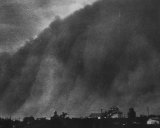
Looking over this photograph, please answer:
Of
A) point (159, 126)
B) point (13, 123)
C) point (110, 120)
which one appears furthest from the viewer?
point (13, 123)

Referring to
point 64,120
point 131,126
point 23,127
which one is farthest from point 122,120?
point 23,127

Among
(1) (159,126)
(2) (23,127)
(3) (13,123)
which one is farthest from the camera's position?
(3) (13,123)

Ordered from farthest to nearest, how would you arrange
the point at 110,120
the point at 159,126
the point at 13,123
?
the point at 13,123, the point at 110,120, the point at 159,126

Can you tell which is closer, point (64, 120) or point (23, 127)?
point (64, 120)

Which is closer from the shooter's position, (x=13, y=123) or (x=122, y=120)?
(x=122, y=120)

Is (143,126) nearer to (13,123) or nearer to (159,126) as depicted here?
(159,126)

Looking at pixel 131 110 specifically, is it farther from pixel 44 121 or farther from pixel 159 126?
pixel 44 121

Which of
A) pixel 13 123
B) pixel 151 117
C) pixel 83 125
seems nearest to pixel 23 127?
pixel 13 123

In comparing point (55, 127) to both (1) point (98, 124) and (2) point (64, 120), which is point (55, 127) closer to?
(2) point (64, 120)
